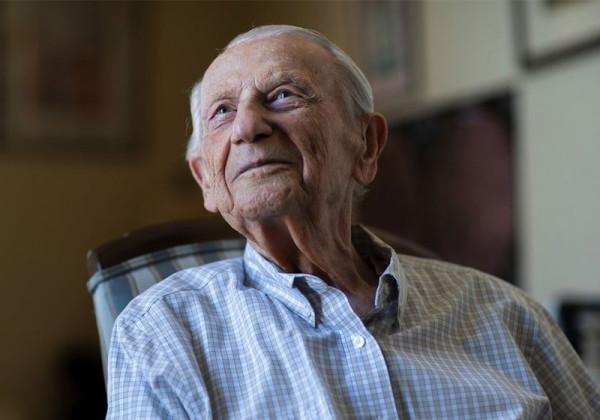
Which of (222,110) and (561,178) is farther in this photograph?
(561,178)

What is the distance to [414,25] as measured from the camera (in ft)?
9.73

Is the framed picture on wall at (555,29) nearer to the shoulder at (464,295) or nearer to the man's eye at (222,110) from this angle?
the shoulder at (464,295)

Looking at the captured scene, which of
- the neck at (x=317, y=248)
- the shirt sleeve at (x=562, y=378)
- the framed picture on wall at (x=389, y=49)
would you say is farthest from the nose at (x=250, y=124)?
the framed picture on wall at (x=389, y=49)

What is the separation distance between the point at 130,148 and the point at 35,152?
0.52 meters

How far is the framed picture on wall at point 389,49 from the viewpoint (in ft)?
9.81

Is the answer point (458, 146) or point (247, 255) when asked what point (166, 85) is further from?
point (247, 255)

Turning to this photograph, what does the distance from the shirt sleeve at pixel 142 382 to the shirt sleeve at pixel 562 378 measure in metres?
0.57

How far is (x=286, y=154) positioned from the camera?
3.56ft

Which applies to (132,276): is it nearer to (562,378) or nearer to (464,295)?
(464,295)

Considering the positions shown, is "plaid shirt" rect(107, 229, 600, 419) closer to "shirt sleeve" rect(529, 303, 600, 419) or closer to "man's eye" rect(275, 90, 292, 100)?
"shirt sleeve" rect(529, 303, 600, 419)

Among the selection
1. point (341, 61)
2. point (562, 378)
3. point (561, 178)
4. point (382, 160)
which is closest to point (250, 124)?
point (341, 61)

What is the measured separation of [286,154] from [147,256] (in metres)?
0.36

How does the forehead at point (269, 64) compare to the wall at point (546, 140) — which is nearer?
the forehead at point (269, 64)

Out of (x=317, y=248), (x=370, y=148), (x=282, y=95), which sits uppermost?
(x=282, y=95)
